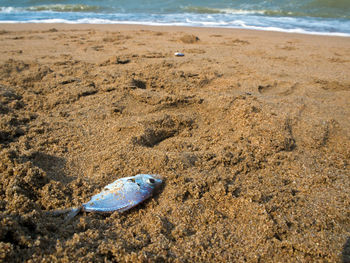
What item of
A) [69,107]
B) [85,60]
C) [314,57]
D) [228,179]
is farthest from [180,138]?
[314,57]

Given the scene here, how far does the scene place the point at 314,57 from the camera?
4.40 metres

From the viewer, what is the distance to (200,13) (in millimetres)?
9523

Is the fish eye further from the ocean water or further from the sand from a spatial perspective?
the ocean water

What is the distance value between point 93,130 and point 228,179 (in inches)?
49.4

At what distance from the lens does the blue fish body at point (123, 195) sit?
140cm

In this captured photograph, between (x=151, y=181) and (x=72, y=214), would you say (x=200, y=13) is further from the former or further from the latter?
(x=72, y=214)

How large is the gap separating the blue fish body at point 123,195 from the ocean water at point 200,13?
703 cm

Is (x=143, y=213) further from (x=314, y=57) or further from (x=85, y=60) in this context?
(x=314, y=57)

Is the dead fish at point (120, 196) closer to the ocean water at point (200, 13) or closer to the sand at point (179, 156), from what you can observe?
the sand at point (179, 156)

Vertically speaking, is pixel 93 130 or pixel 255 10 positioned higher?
pixel 255 10

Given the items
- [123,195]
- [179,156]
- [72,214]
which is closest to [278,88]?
[179,156]

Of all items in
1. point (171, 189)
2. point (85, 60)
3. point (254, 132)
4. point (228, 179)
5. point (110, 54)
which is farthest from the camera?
point (110, 54)

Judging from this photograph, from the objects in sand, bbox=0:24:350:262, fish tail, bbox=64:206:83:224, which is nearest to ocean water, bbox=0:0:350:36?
sand, bbox=0:24:350:262

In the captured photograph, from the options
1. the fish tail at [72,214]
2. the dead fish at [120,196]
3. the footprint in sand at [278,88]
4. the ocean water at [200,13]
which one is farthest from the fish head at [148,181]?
the ocean water at [200,13]
